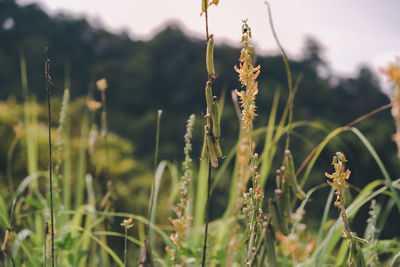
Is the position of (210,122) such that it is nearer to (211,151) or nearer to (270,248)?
(211,151)

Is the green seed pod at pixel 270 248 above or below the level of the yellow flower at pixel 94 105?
below

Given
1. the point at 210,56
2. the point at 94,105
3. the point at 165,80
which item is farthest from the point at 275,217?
the point at 165,80

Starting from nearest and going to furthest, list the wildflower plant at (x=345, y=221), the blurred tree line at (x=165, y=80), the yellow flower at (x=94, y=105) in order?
1. the wildflower plant at (x=345, y=221)
2. the yellow flower at (x=94, y=105)
3. the blurred tree line at (x=165, y=80)

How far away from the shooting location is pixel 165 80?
86.8ft

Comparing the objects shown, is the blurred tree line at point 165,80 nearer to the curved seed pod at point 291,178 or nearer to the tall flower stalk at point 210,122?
the curved seed pod at point 291,178

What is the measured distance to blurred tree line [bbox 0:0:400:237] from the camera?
19094 millimetres

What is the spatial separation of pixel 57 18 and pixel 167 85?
10.3 metres

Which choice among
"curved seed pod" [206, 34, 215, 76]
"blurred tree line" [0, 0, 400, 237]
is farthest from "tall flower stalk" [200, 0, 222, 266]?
"blurred tree line" [0, 0, 400, 237]

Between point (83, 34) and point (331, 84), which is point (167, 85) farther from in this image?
point (331, 84)

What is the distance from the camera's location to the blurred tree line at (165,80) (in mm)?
19094

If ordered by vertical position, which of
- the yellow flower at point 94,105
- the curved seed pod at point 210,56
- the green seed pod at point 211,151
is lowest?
the green seed pod at point 211,151

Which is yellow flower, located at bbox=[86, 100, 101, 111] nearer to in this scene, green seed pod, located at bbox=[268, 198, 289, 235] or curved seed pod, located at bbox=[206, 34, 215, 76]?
curved seed pod, located at bbox=[206, 34, 215, 76]

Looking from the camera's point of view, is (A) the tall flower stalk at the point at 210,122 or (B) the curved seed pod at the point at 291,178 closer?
(A) the tall flower stalk at the point at 210,122

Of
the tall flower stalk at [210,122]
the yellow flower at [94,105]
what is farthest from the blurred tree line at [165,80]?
the tall flower stalk at [210,122]
